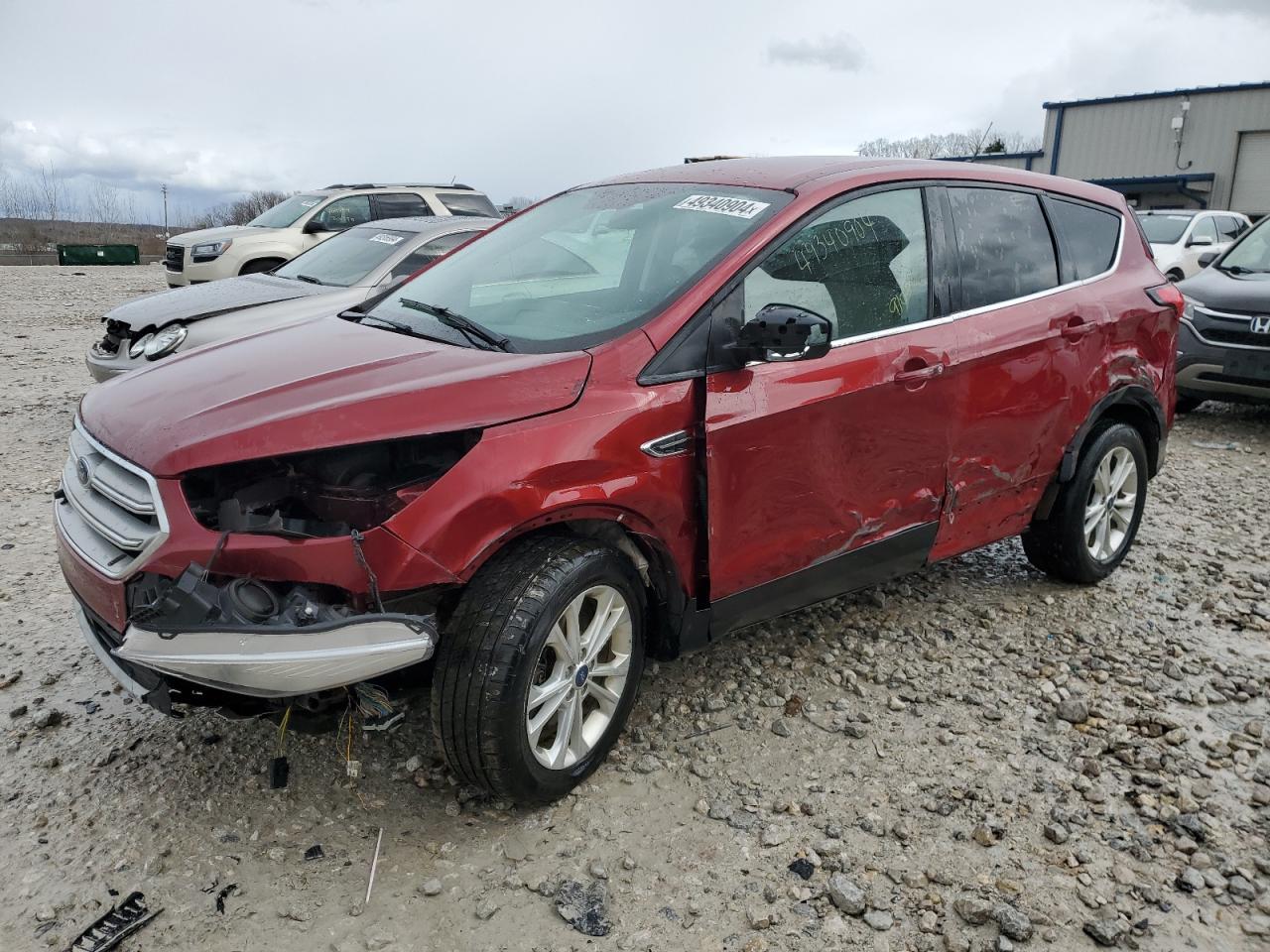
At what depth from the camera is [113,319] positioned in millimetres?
7031

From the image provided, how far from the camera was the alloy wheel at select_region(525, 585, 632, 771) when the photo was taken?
2.81m

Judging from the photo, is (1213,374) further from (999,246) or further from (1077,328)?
(999,246)

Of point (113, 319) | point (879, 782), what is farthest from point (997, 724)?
point (113, 319)

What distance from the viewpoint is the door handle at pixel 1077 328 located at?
13.6 feet

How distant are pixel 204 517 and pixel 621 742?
4.95 ft

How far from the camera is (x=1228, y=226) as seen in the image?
1698 centimetres

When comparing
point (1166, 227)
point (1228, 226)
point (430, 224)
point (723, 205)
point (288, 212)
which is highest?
point (723, 205)

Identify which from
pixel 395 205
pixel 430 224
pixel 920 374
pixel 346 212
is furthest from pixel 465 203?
pixel 920 374

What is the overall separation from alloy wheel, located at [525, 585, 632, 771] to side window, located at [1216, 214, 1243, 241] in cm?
1687

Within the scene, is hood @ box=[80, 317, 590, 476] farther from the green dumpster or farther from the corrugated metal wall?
the corrugated metal wall

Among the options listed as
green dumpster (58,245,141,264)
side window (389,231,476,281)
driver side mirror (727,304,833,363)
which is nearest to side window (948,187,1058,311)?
driver side mirror (727,304,833,363)

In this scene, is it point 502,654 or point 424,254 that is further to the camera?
point 424,254

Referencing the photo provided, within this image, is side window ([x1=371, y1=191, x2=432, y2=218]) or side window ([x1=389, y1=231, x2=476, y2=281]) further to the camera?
side window ([x1=371, y1=191, x2=432, y2=218])

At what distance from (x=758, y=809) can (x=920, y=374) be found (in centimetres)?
160
